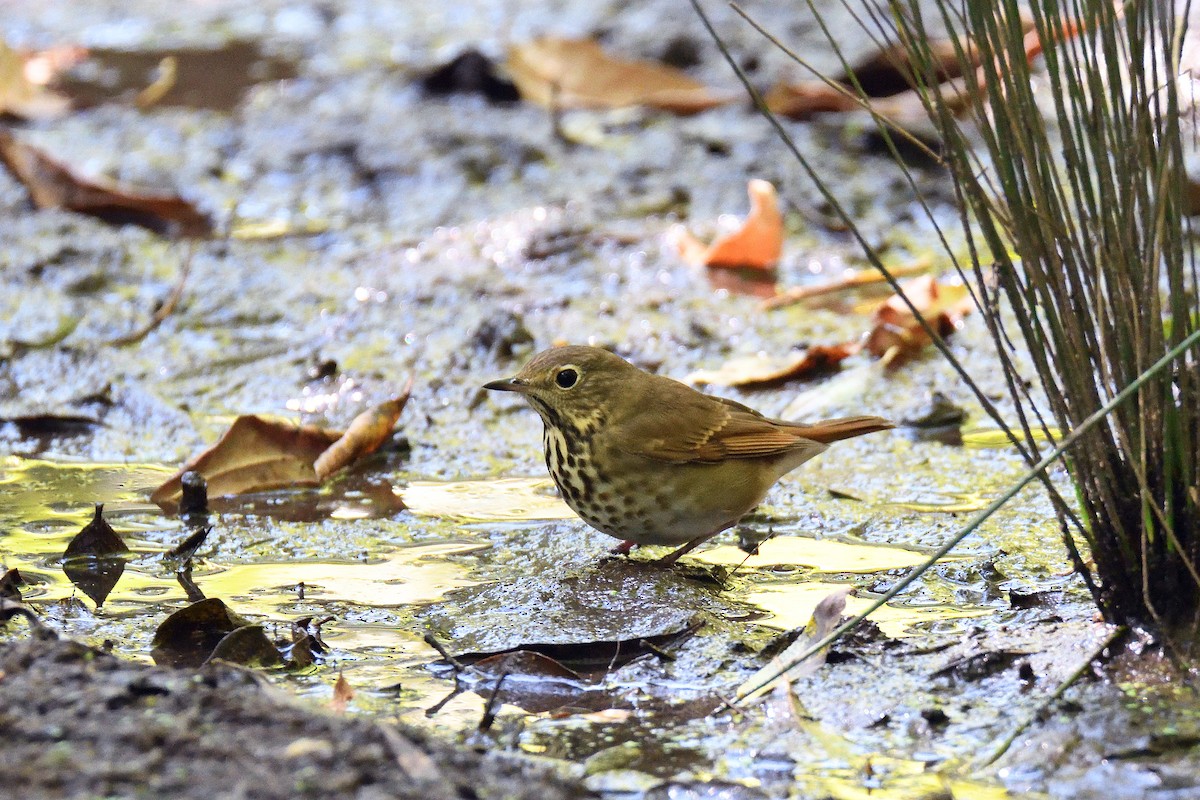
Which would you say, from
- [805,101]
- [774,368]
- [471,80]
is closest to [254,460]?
[774,368]

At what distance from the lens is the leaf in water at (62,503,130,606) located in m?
4.40

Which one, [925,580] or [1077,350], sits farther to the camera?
[925,580]

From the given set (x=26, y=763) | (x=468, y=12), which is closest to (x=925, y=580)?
(x=26, y=763)

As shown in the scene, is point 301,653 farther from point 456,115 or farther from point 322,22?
point 322,22

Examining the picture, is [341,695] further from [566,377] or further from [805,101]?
[805,101]

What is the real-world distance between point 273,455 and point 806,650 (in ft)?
7.77

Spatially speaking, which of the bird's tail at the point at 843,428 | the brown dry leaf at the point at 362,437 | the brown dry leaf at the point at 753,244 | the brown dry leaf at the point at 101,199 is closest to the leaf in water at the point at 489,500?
the brown dry leaf at the point at 362,437

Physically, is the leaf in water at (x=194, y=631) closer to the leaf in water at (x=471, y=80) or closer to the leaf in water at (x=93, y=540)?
the leaf in water at (x=93, y=540)

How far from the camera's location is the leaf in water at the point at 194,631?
3.82 metres

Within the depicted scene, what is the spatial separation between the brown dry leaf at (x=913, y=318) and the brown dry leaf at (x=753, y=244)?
2.70ft

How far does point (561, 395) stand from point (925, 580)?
126cm

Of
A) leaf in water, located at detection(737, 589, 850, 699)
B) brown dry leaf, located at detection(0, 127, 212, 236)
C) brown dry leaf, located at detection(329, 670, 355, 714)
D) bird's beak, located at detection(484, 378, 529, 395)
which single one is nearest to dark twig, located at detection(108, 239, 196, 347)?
brown dry leaf, located at detection(0, 127, 212, 236)

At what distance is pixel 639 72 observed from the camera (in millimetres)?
9242

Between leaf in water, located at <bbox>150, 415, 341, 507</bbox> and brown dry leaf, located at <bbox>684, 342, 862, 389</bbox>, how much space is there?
168 cm
